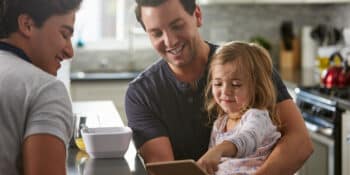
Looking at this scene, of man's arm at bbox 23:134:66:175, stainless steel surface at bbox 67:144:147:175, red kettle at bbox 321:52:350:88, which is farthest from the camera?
red kettle at bbox 321:52:350:88

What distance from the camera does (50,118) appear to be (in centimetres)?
141

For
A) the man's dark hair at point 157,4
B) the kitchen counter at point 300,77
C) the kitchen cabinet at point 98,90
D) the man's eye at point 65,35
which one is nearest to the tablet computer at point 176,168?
the man's eye at point 65,35

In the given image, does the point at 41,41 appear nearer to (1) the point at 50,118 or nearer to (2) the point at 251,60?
(1) the point at 50,118

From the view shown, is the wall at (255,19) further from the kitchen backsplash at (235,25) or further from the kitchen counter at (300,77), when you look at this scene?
the kitchen counter at (300,77)

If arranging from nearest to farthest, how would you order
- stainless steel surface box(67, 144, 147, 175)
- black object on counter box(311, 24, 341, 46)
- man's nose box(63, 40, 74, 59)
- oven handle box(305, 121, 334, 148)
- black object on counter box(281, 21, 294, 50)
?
man's nose box(63, 40, 74, 59) < stainless steel surface box(67, 144, 147, 175) < oven handle box(305, 121, 334, 148) < black object on counter box(311, 24, 341, 46) < black object on counter box(281, 21, 294, 50)

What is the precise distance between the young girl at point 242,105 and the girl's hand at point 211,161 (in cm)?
10

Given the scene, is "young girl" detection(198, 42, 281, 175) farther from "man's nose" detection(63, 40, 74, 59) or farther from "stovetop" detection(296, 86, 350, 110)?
"stovetop" detection(296, 86, 350, 110)

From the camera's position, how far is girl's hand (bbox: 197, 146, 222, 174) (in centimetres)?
209

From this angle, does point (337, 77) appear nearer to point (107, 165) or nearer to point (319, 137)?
point (319, 137)

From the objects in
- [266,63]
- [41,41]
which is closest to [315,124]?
[266,63]

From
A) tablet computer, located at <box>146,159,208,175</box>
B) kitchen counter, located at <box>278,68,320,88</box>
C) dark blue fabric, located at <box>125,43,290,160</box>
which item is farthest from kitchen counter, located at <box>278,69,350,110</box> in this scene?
tablet computer, located at <box>146,159,208,175</box>

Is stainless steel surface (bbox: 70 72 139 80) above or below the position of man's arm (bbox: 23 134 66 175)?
below

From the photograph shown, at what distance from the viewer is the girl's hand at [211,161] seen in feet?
6.84

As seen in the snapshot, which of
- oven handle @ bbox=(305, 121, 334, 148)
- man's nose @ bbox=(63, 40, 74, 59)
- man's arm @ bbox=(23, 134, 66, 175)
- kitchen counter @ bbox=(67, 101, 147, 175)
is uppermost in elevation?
man's nose @ bbox=(63, 40, 74, 59)
